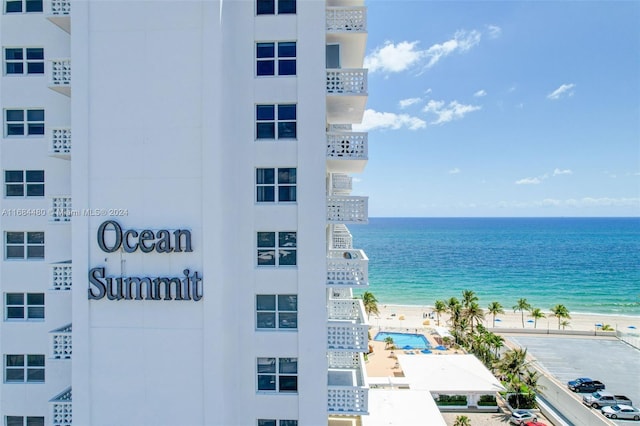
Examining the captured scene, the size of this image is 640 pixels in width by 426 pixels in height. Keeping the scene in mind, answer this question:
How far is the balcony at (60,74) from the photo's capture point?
11977mm

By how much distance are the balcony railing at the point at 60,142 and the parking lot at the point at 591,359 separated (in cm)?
4676

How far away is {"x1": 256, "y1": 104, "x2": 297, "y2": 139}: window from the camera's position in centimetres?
1187

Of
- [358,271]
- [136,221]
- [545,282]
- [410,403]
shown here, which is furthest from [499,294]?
[136,221]

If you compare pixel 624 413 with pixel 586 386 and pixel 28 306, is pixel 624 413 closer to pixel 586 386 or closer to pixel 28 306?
pixel 586 386

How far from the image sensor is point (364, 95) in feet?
38.9

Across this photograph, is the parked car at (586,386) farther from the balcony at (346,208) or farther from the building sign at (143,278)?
the building sign at (143,278)

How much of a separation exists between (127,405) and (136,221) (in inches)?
241

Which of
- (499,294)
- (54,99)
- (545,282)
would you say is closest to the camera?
(54,99)

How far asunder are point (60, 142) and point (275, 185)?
7864 mm

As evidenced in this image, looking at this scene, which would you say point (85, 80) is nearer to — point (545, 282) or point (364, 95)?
point (364, 95)

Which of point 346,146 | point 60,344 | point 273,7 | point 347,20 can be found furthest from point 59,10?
point 60,344

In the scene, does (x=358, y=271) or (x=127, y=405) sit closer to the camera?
(x=127, y=405)

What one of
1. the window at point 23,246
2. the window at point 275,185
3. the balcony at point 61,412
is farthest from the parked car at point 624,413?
the window at point 23,246

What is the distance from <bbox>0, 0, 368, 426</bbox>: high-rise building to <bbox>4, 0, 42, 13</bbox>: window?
221 cm
